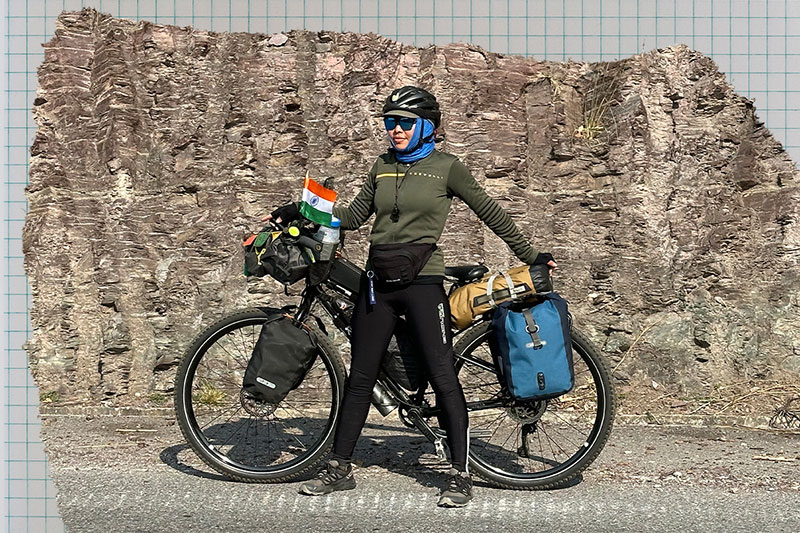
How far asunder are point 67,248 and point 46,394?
1225 millimetres

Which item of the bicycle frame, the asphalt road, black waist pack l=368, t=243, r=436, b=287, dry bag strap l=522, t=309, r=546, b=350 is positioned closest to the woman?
black waist pack l=368, t=243, r=436, b=287

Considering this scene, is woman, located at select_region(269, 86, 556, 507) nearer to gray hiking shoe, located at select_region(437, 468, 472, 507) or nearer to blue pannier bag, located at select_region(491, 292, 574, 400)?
gray hiking shoe, located at select_region(437, 468, 472, 507)

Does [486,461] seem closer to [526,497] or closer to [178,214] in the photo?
[526,497]

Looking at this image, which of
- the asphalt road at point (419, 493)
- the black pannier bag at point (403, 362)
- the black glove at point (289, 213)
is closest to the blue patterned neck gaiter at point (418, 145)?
the black glove at point (289, 213)

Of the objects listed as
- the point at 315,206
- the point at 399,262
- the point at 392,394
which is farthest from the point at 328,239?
the point at 392,394

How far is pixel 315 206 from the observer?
5.64m

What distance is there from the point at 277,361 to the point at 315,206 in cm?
93

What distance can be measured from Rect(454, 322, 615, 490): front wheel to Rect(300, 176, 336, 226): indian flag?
1100 mm

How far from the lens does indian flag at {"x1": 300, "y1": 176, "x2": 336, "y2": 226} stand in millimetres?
5633

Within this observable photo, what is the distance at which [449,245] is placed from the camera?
8.12 metres

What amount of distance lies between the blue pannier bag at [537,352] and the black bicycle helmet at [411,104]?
1.24 meters

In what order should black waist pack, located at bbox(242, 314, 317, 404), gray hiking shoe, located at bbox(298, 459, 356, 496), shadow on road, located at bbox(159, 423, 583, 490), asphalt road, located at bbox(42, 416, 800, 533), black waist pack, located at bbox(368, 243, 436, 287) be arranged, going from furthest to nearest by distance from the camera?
shadow on road, located at bbox(159, 423, 583, 490), black waist pack, located at bbox(242, 314, 317, 404), gray hiking shoe, located at bbox(298, 459, 356, 496), black waist pack, located at bbox(368, 243, 436, 287), asphalt road, located at bbox(42, 416, 800, 533)

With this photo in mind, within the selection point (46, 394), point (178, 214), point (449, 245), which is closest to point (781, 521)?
point (449, 245)

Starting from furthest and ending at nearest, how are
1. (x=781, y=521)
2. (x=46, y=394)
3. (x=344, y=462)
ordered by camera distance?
(x=46, y=394) → (x=344, y=462) → (x=781, y=521)
